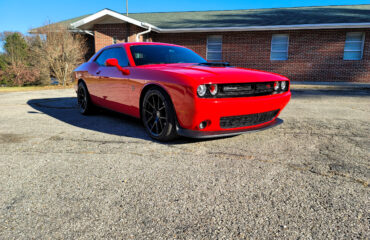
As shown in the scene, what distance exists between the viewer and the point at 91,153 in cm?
298

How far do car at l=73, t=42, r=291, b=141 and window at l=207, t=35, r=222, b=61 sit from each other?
11200mm

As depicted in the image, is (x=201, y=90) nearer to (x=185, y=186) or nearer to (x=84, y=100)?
(x=185, y=186)

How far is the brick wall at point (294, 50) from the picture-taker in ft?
44.2

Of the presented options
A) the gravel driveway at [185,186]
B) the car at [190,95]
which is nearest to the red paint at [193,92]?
the car at [190,95]

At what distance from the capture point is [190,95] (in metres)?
2.83

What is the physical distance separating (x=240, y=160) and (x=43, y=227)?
1.81 m

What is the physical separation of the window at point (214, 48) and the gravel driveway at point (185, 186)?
11937mm

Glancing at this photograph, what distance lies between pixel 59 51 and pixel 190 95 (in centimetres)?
1298

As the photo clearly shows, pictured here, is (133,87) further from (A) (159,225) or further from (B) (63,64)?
(B) (63,64)

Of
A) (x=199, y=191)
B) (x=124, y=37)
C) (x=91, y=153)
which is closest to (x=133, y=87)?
(x=91, y=153)

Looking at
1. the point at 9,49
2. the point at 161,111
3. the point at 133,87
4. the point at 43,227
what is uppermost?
the point at 9,49

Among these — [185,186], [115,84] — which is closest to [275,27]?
[115,84]

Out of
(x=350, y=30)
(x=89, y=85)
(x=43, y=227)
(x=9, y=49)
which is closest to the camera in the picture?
(x=43, y=227)

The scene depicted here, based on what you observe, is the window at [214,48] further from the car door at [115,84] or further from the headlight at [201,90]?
the headlight at [201,90]
